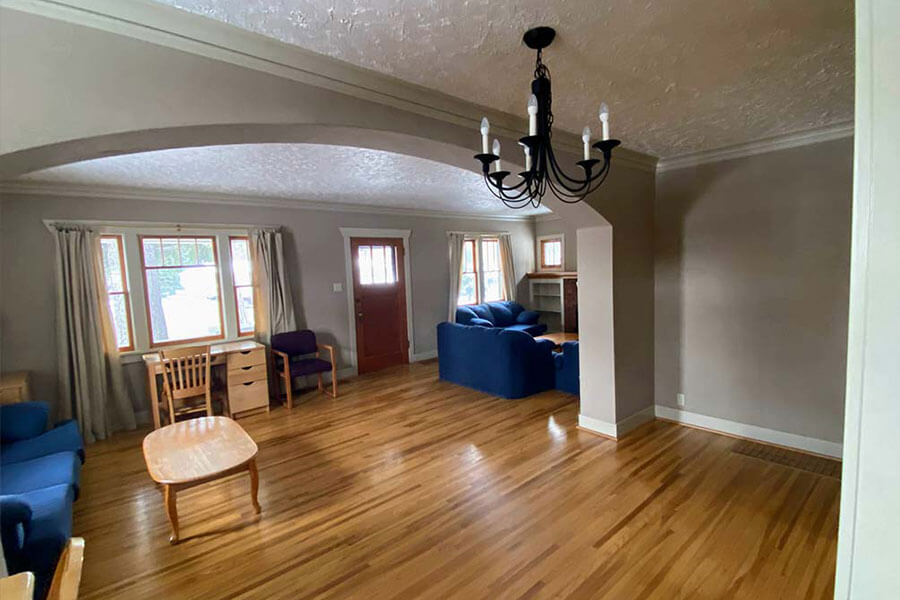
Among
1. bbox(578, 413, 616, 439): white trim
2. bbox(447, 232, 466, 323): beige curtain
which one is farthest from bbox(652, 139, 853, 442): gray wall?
bbox(447, 232, 466, 323): beige curtain

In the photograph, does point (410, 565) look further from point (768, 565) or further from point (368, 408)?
point (368, 408)

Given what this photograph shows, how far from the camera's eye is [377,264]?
6102 millimetres

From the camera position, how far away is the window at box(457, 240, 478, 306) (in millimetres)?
7199

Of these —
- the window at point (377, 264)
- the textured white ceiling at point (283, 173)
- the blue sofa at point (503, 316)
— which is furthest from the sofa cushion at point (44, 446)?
the blue sofa at point (503, 316)

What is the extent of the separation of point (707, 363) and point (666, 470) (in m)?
1.14

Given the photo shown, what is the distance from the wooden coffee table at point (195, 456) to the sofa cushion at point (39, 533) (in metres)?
0.39

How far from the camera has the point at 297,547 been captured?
230cm

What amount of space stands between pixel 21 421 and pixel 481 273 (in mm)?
5918

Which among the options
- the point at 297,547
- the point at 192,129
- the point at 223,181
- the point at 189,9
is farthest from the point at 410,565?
the point at 223,181

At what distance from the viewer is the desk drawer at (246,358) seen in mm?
4316

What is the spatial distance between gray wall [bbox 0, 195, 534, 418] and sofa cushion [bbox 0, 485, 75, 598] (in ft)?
7.49

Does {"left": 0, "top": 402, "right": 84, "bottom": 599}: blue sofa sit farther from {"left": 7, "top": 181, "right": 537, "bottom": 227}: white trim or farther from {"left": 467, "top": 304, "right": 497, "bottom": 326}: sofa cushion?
{"left": 467, "top": 304, "right": 497, "bottom": 326}: sofa cushion

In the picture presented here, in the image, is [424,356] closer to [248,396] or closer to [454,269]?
[454,269]

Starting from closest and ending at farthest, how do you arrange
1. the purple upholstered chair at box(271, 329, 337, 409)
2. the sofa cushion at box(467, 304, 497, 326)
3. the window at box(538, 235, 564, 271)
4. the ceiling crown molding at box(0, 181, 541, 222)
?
the ceiling crown molding at box(0, 181, 541, 222) → the purple upholstered chair at box(271, 329, 337, 409) → the sofa cushion at box(467, 304, 497, 326) → the window at box(538, 235, 564, 271)
